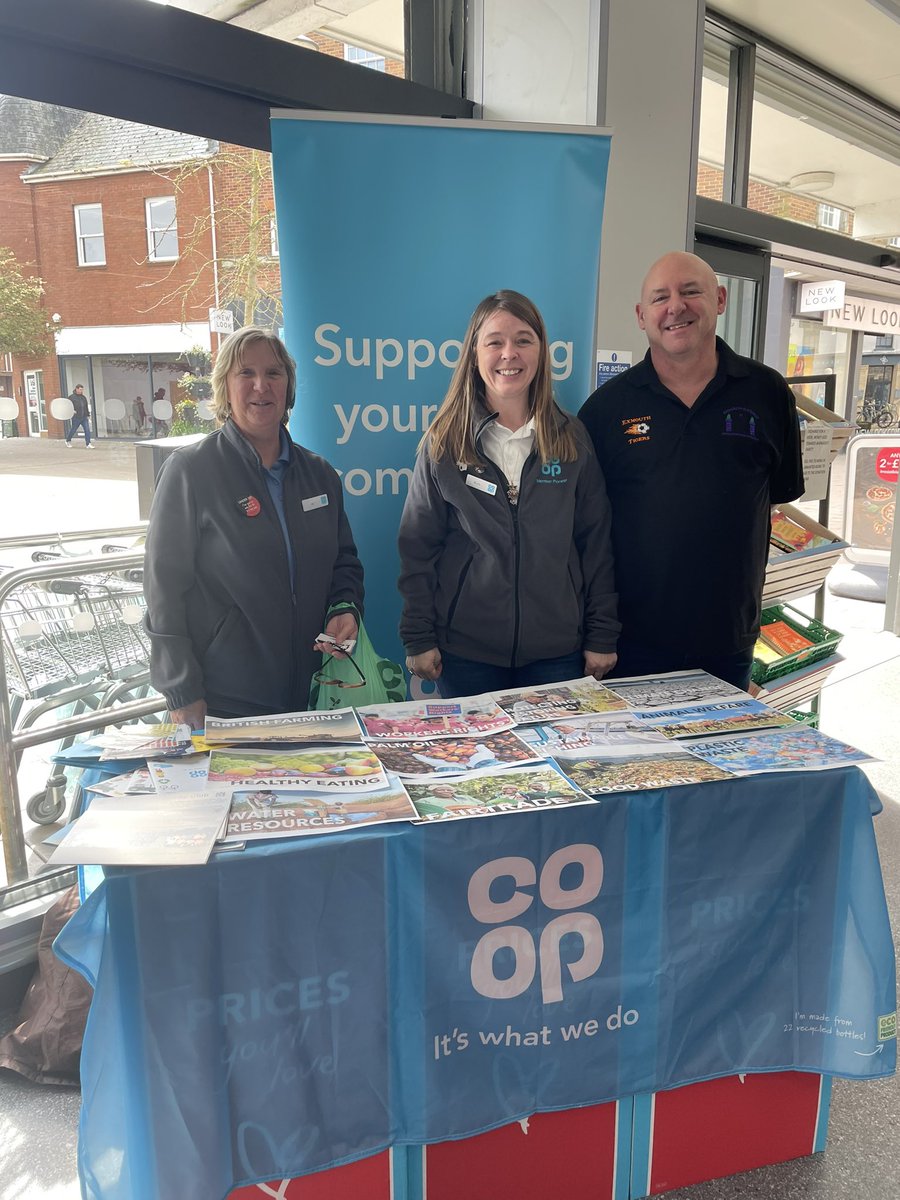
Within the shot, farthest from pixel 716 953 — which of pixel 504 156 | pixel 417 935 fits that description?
pixel 504 156

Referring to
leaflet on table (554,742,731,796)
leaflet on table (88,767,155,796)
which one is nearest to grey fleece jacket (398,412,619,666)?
leaflet on table (554,742,731,796)

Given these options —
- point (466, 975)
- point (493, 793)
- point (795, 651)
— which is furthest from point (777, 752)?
point (795, 651)

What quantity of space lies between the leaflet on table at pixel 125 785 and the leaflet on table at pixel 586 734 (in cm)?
63

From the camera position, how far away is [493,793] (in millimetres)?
1328

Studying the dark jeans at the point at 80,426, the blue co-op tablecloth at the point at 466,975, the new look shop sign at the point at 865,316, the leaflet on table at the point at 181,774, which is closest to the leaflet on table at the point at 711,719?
the blue co-op tablecloth at the point at 466,975

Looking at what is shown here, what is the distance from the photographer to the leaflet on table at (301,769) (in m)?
1.33

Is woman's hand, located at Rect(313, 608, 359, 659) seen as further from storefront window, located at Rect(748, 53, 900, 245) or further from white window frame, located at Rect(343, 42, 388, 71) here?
storefront window, located at Rect(748, 53, 900, 245)

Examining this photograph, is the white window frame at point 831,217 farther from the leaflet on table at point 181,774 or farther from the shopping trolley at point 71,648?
the leaflet on table at point 181,774

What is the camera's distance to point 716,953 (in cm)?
145

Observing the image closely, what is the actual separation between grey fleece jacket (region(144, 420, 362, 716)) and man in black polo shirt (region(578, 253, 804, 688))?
2.46ft

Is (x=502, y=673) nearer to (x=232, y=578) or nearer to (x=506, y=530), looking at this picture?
(x=506, y=530)

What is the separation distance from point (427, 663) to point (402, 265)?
44.7 inches

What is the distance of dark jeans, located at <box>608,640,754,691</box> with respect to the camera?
2.16 m

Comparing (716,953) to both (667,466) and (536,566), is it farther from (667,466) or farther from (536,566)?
(667,466)
